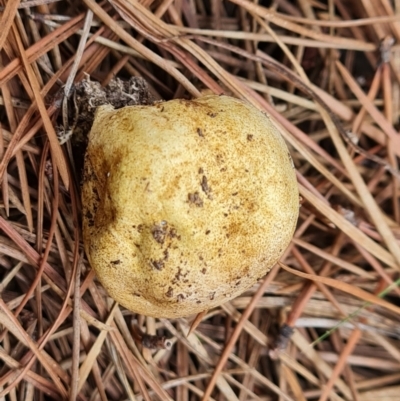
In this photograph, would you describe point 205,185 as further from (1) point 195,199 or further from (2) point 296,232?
(2) point 296,232

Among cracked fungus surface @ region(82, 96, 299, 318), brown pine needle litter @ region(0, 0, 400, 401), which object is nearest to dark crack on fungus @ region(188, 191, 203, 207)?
cracked fungus surface @ region(82, 96, 299, 318)

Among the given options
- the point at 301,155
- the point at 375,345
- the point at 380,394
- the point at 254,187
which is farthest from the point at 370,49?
the point at 380,394

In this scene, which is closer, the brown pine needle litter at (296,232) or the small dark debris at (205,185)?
the small dark debris at (205,185)

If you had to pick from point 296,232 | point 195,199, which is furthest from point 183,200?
point 296,232

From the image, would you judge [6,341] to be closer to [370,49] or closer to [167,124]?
[167,124]

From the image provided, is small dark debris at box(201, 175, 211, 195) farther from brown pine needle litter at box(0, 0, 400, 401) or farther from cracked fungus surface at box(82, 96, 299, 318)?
brown pine needle litter at box(0, 0, 400, 401)

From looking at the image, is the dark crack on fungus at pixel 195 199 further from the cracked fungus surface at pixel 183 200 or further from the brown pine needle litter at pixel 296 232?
the brown pine needle litter at pixel 296 232

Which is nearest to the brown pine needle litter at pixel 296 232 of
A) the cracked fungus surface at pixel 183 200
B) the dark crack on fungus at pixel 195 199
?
the cracked fungus surface at pixel 183 200
